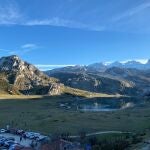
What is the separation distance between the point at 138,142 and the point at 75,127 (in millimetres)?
43485

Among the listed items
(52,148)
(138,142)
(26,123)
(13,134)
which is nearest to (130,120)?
(26,123)

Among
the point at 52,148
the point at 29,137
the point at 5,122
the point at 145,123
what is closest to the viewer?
the point at 52,148

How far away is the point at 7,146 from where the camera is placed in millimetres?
93875

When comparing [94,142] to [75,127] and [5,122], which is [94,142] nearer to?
[75,127]

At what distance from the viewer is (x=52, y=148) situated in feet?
264

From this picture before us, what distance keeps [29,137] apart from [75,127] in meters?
23.8

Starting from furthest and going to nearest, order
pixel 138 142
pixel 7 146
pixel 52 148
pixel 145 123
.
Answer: pixel 145 123 < pixel 7 146 < pixel 138 142 < pixel 52 148

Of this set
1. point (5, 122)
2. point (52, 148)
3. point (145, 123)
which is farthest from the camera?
point (5, 122)

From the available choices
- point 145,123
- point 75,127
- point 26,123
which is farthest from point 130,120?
point 26,123

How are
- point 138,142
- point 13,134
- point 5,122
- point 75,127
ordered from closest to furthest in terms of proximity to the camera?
point 138,142
point 13,134
point 75,127
point 5,122

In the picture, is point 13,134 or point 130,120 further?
point 130,120

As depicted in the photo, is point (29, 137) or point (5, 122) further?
point (5, 122)

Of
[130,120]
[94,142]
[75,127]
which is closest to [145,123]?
[130,120]

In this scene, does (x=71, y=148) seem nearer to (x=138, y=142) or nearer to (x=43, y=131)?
(x=138, y=142)
